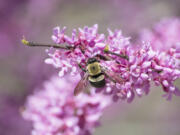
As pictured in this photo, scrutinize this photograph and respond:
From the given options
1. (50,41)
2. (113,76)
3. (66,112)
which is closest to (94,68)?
(113,76)

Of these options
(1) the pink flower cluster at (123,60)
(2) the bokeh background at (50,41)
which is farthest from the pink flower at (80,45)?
(2) the bokeh background at (50,41)

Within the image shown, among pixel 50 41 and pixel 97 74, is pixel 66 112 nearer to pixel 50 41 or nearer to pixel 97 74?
pixel 97 74

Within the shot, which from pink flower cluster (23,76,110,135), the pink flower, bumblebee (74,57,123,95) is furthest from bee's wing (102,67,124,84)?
pink flower cluster (23,76,110,135)

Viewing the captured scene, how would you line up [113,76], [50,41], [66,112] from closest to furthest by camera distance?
[113,76] → [66,112] → [50,41]

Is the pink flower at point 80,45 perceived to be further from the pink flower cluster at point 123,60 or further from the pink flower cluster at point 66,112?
the pink flower cluster at point 66,112

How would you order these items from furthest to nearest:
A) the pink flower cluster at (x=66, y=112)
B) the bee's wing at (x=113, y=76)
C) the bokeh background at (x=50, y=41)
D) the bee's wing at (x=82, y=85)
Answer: the bokeh background at (x=50, y=41), the pink flower cluster at (x=66, y=112), the bee's wing at (x=82, y=85), the bee's wing at (x=113, y=76)

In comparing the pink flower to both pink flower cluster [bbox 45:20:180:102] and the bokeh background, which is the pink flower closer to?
pink flower cluster [bbox 45:20:180:102]
